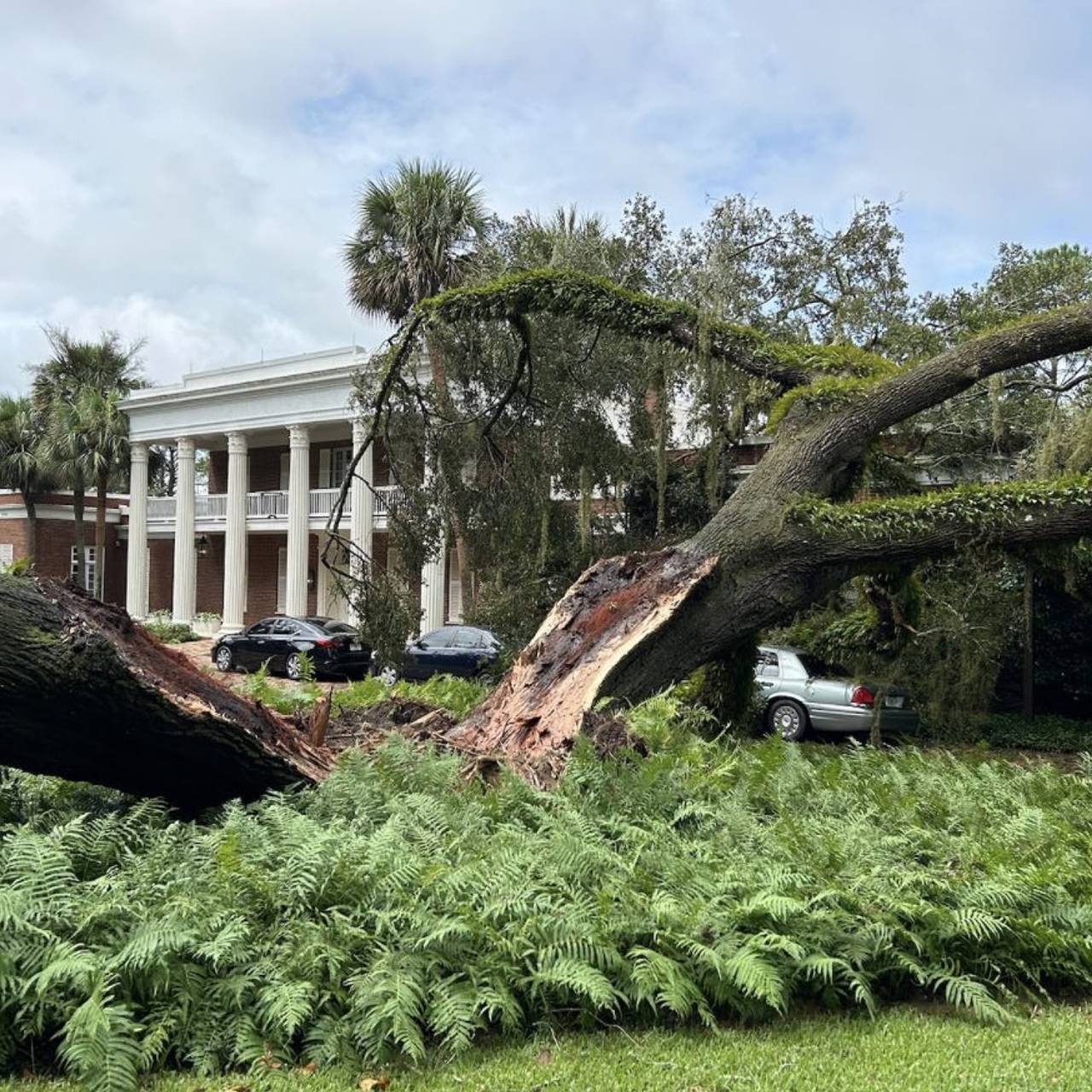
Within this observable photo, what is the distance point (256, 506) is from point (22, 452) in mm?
9863

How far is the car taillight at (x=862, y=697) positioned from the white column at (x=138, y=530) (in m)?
25.0

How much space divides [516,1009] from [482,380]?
9.65 m

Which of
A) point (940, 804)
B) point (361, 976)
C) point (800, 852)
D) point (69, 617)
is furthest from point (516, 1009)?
point (940, 804)

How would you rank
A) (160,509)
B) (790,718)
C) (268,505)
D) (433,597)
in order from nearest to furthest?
(790,718), (433,597), (268,505), (160,509)

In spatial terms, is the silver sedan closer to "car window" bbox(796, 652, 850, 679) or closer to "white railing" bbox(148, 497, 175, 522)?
"car window" bbox(796, 652, 850, 679)

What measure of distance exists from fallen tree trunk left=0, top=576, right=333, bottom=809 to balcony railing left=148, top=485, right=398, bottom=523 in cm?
2052

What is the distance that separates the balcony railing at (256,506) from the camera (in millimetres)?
29406

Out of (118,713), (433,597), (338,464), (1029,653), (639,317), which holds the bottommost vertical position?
(1029,653)

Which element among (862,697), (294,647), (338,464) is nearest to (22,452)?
(338,464)

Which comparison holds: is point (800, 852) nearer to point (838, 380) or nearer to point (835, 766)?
point (835, 766)

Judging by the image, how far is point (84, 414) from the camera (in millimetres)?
31172

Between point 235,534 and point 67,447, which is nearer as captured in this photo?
point 235,534

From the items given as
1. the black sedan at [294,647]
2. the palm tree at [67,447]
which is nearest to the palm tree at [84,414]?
the palm tree at [67,447]

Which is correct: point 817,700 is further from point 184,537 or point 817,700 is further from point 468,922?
point 184,537
